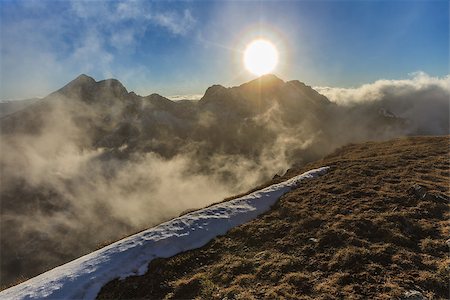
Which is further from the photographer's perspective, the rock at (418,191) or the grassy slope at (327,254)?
the rock at (418,191)

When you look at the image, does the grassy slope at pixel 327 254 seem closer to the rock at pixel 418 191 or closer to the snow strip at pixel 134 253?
the rock at pixel 418 191

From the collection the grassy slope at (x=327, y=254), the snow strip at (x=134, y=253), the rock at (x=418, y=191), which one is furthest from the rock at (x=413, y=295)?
the snow strip at (x=134, y=253)

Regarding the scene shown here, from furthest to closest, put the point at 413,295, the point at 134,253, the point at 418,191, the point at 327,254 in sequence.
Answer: the point at 418,191
the point at 134,253
the point at 327,254
the point at 413,295

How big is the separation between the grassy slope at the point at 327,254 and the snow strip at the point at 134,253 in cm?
89

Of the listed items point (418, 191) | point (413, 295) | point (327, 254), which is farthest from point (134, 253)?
point (418, 191)

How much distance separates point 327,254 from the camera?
19.5 meters

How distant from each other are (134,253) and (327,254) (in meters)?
12.5

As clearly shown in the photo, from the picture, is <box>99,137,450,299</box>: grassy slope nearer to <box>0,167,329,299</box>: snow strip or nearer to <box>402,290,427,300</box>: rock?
<box>402,290,427,300</box>: rock

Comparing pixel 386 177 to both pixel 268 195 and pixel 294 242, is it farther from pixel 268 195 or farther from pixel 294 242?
pixel 294 242

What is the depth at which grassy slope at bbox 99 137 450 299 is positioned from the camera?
53.7ft

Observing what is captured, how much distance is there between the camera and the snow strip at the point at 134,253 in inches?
791

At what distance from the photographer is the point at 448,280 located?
49.5 ft

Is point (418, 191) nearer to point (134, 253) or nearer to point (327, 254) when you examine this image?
point (327, 254)

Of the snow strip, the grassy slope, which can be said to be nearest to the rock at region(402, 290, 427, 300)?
the grassy slope
